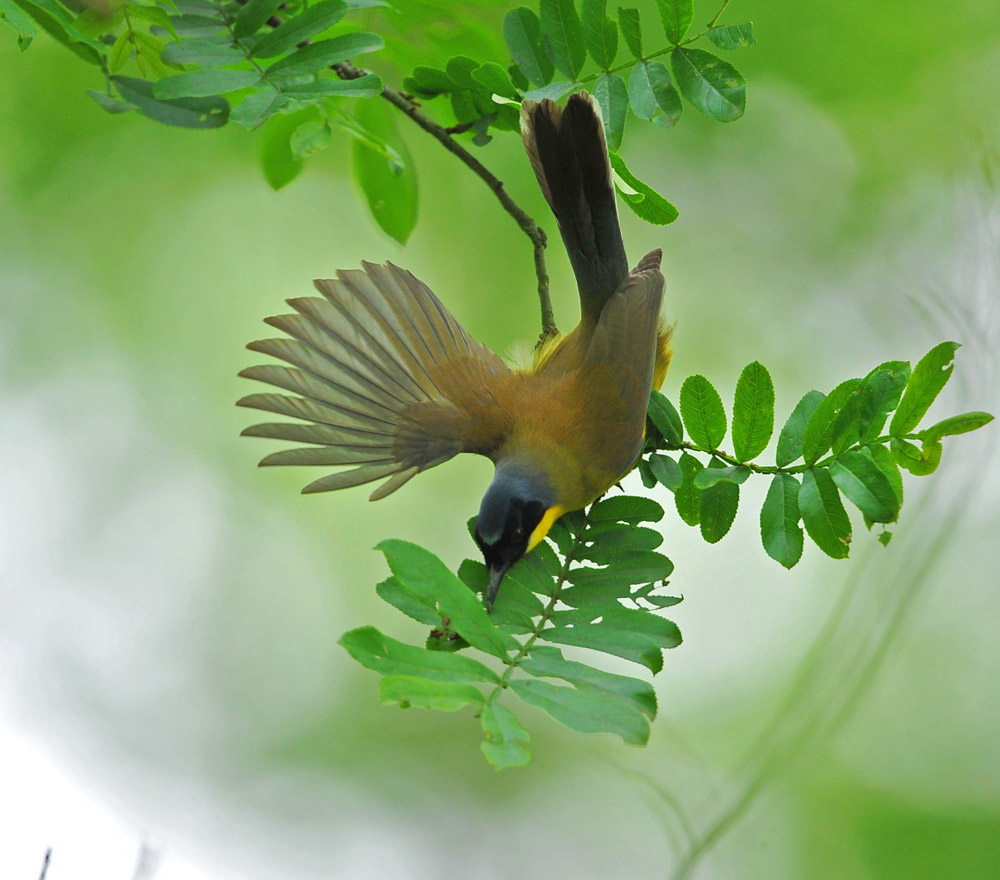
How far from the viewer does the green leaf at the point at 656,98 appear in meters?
1.25

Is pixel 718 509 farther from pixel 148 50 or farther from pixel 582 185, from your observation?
pixel 148 50

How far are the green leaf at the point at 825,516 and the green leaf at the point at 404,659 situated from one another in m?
0.48

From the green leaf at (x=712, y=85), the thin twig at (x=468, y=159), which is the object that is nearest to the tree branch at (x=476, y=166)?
the thin twig at (x=468, y=159)

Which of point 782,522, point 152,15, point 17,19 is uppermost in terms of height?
point 152,15

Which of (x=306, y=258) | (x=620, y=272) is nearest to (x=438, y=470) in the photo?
(x=306, y=258)

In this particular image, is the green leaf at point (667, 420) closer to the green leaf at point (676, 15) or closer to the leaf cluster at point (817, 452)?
the leaf cluster at point (817, 452)

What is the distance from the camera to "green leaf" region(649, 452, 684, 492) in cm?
126

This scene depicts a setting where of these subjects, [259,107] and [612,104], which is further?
[612,104]

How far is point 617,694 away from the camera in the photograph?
83cm

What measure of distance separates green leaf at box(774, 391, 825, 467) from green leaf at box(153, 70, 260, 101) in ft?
2.69

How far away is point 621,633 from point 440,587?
231mm

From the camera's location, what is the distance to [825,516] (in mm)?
1097

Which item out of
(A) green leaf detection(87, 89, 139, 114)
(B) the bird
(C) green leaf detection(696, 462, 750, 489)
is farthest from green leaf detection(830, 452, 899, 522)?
(A) green leaf detection(87, 89, 139, 114)

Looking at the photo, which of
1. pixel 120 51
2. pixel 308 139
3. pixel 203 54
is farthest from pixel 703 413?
pixel 120 51
